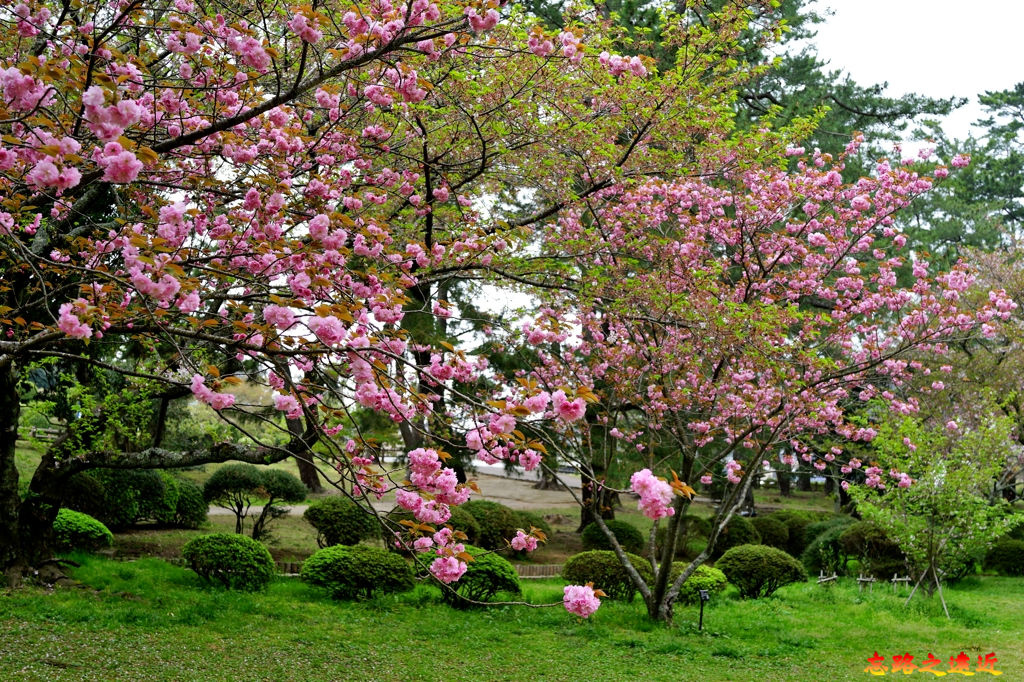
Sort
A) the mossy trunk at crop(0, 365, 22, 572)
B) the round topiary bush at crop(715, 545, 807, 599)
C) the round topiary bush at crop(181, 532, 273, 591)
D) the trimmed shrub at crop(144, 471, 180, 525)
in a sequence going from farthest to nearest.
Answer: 1. the trimmed shrub at crop(144, 471, 180, 525)
2. the round topiary bush at crop(715, 545, 807, 599)
3. the round topiary bush at crop(181, 532, 273, 591)
4. the mossy trunk at crop(0, 365, 22, 572)

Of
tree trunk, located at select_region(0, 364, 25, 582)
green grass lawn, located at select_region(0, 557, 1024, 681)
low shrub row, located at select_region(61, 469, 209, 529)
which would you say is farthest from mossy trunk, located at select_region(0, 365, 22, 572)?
low shrub row, located at select_region(61, 469, 209, 529)

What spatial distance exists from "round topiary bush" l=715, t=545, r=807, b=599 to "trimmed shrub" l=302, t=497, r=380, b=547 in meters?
4.81

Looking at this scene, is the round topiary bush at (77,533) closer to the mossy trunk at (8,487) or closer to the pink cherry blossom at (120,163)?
the mossy trunk at (8,487)

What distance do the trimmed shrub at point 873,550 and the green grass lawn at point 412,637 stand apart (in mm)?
2284

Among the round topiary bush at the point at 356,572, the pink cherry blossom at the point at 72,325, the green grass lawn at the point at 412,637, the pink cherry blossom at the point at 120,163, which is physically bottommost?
the green grass lawn at the point at 412,637

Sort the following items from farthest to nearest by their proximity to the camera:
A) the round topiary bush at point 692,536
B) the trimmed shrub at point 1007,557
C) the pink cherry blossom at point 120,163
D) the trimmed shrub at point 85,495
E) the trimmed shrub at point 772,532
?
the trimmed shrub at point 772,532
the trimmed shrub at point 1007,557
the round topiary bush at point 692,536
the trimmed shrub at point 85,495
the pink cherry blossom at point 120,163

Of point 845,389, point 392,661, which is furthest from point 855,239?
point 392,661

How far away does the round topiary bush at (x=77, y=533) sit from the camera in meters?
8.52

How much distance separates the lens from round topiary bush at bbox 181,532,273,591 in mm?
8102

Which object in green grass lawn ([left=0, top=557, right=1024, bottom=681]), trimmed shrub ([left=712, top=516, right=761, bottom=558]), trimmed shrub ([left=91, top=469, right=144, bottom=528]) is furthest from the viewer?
trimmed shrub ([left=712, top=516, right=761, bottom=558])

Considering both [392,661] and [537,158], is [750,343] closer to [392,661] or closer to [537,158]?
[537,158]

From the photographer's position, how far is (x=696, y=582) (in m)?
9.34

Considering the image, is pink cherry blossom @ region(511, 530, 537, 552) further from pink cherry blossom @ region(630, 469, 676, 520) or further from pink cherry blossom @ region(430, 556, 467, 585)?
pink cherry blossom @ region(630, 469, 676, 520)

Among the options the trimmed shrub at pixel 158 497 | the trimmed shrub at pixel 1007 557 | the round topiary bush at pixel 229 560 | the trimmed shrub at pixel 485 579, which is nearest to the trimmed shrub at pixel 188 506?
the trimmed shrub at pixel 158 497
